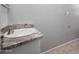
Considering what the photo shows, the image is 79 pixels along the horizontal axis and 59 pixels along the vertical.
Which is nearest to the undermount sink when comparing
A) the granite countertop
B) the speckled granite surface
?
the granite countertop

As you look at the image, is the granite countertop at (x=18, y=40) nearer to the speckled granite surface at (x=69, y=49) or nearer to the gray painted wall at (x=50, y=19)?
the gray painted wall at (x=50, y=19)

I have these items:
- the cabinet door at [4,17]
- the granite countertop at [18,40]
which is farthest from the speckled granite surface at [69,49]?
the cabinet door at [4,17]

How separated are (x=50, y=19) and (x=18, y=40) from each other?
456 mm

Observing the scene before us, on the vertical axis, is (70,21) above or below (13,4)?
below

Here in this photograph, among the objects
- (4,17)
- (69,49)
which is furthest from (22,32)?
(69,49)

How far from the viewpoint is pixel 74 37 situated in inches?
61.5

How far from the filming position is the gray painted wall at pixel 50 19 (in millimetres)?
1527

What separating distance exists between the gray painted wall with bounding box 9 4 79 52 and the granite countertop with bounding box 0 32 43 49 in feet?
0.29

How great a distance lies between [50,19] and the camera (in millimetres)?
1567

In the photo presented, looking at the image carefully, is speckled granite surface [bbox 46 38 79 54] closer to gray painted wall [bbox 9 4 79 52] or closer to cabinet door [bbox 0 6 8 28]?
gray painted wall [bbox 9 4 79 52]

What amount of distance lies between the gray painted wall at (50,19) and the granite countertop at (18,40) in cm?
9
